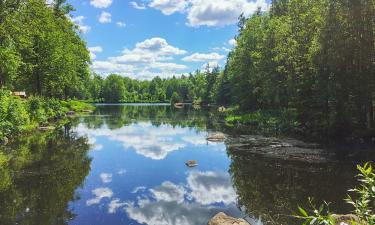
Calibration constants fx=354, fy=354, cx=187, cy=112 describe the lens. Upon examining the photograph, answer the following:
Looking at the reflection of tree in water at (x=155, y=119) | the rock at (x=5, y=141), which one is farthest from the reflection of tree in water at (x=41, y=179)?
the reflection of tree in water at (x=155, y=119)

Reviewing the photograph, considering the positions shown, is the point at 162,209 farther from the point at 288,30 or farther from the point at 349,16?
the point at 288,30

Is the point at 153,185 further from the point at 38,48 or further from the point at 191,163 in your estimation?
the point at 38,48

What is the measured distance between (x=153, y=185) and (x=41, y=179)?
5658mm

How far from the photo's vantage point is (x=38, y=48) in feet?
171

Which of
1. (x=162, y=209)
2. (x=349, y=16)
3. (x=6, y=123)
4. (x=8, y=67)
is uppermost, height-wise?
(x=349, y=16)

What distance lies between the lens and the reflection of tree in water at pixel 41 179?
1325 centimetres

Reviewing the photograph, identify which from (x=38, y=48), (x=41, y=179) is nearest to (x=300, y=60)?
(x=41, y=179)

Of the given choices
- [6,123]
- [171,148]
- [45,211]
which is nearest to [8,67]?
[6,123]

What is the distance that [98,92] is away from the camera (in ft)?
602

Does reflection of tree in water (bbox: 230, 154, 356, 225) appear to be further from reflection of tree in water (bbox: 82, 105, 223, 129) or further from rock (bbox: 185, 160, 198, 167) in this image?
reflection of tree in water (bbox: 82, 105, 223, 129)

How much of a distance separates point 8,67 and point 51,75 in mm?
19423

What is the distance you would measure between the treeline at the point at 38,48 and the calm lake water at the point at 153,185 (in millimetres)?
13552

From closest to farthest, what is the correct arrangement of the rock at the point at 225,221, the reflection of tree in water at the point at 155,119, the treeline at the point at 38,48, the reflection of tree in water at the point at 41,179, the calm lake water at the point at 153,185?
the rock at the point at 225,221 → the reflection of tree in water at the point at 41,179 → the calm lake water at the point at 153,185 → the treeline at the point at 38,48 → the reflection of tree in water at the point at 155,119

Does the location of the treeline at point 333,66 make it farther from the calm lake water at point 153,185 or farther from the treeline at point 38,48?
the treeline at point 38,48
